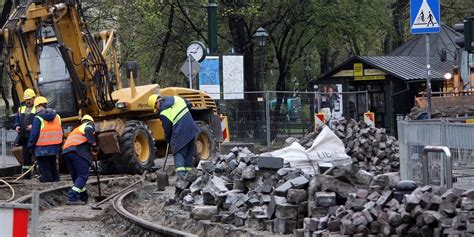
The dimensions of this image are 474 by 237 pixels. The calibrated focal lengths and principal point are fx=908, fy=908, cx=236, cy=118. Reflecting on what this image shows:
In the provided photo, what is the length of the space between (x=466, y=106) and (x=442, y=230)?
19407mm

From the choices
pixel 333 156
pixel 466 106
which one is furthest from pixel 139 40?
pixel 333 156

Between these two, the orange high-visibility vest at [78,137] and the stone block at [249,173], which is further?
the orange high-visibility vest at [78,137]

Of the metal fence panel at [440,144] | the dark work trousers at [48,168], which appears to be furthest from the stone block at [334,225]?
the dark work trousers at [48,168]

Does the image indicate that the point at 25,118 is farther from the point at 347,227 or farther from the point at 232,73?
the point at 347,227

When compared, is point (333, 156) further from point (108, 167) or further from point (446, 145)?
point (108, 167)

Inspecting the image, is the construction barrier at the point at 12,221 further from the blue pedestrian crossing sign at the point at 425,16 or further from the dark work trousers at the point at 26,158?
the dark work trousers at the point at 26,158

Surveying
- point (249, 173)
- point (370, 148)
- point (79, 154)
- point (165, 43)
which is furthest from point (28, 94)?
point (165, 43)

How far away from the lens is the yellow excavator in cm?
1891

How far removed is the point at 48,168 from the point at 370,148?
6176 millimetres

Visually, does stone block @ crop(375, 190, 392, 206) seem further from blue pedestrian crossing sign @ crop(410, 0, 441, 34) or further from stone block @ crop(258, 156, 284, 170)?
blue pedestrian crossing sign @ crop(410, 0, 441, 34)

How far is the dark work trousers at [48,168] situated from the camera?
17156 mm

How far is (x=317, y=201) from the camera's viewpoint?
9828mm

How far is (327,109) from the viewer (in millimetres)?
29312

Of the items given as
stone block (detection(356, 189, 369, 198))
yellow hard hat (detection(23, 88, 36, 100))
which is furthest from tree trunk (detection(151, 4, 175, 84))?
stone block (detection(356, 189, 369, 198))
